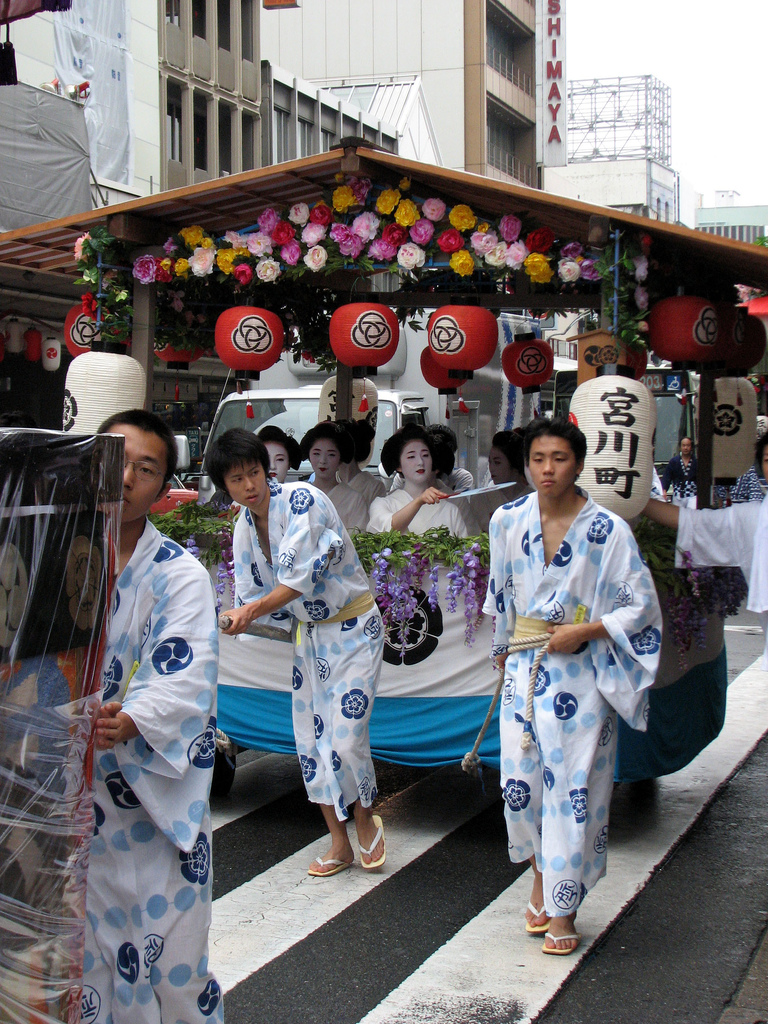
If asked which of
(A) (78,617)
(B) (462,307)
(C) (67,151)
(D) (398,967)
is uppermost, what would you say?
(C) (67,151)

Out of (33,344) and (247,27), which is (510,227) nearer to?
(33,344)

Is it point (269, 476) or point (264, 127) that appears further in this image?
point (264, 127)

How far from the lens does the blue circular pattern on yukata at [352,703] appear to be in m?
4.54

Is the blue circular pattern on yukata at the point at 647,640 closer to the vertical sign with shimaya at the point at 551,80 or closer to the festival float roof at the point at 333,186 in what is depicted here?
the festival float roof at the point at 333,186

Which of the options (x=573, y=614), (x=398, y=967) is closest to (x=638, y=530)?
(x=573, y=614)

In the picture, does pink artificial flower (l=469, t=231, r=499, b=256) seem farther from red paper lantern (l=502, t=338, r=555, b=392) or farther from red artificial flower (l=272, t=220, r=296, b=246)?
red paper lantern (l=502, t=338, r=555, b=392)

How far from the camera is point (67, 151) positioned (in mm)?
14508

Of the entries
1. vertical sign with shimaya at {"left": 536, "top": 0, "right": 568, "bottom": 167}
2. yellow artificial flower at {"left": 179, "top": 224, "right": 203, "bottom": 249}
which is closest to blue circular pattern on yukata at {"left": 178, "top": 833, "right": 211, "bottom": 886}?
yellow artificial flower at {"left": 179, "top": 224, "right": 203, "bottom": 249}

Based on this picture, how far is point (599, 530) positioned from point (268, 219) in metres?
3.12

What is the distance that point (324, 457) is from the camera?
706 centimetres

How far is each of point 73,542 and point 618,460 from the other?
3321 mm

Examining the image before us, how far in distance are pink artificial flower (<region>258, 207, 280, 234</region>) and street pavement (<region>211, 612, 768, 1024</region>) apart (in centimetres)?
303

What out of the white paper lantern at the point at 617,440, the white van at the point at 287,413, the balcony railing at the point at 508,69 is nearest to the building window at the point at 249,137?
the balcony railing at the point at 508,69

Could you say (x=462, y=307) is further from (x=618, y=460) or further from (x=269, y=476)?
(x=269, y=476)
